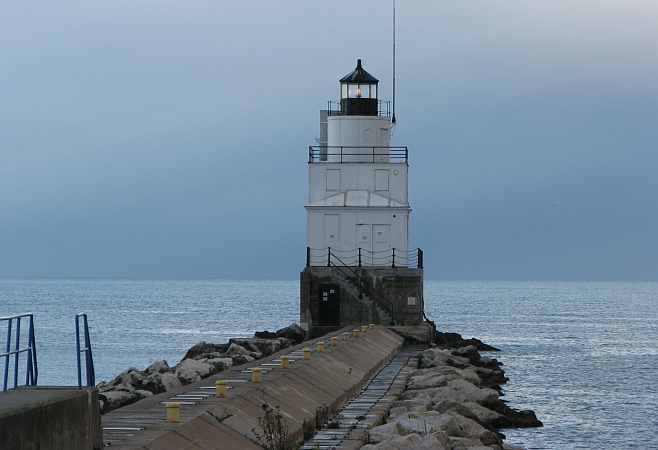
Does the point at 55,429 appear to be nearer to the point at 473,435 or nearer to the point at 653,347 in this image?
the point at 473,435

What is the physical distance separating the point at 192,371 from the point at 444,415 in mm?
7005

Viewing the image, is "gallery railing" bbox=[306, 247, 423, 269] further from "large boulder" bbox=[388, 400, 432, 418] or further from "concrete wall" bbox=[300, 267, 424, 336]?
"large boulder" bbox=[388, 400, 432, 418]

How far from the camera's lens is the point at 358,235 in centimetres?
3606

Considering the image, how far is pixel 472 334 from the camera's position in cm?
6088

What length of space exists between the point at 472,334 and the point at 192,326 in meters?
17.6

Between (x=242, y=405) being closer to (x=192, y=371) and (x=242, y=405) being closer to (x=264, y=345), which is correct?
(x=192, y=371)

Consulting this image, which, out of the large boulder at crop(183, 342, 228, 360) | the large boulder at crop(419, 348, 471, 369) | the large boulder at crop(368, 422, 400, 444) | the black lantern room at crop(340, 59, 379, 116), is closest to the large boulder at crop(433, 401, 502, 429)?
the large boulder at crop(368, 422, 400, 444)

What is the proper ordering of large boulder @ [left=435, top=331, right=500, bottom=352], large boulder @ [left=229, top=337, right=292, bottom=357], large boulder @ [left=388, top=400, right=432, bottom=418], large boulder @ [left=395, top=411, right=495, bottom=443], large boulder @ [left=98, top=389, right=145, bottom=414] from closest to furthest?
1. large boulder @ [left=395, top=411, right=495, bottom=443]
2. large boulder @ [left=388, top=400, right=432, bottom=418]
3. large boulder @ [left=98, top=389, right=145, bottom=414]
4. large boulder @ [left=229, top=337, right=292, bottom=357]
5. large boulder @ [left=435, top=331, right=500, bottom=352]

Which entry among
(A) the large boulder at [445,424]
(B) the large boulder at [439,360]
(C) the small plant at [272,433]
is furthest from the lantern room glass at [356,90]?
(C) the small plant at [272,433]

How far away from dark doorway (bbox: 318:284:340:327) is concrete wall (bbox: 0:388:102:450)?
79.3 feet

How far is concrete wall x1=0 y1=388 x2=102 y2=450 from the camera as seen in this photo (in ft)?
28.6

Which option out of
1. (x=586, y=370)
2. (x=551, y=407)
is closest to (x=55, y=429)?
(x=551, y=407)

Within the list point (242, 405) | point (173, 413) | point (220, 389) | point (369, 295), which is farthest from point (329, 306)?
point (173, 413)

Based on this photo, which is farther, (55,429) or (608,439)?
(608,439)
